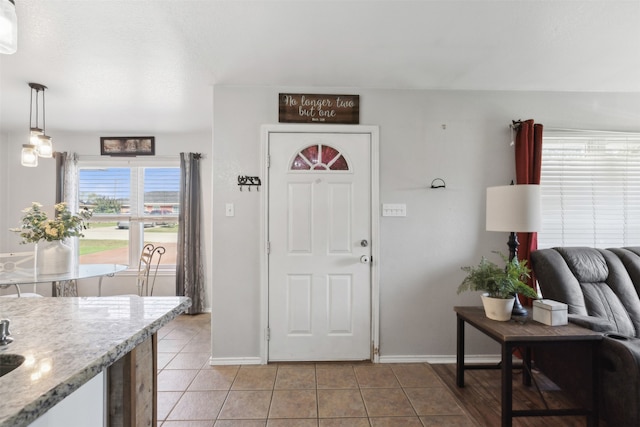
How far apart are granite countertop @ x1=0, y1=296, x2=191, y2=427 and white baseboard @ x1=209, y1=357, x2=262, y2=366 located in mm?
1610

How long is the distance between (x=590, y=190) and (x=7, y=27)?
3.97m

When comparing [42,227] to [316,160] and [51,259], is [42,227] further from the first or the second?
[316,160]

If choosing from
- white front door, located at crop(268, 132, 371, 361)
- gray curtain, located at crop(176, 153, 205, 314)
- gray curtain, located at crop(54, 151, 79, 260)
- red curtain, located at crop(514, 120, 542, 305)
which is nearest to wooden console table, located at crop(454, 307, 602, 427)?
red curtain, located at crop(514, 120, 542, 305)

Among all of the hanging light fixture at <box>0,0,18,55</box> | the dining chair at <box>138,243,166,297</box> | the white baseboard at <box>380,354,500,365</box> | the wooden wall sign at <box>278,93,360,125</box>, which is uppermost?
the wooden wall sign at <box>278,93,360,125</box>

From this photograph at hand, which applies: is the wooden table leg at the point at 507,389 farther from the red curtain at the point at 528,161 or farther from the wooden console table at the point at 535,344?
the red curtain at the point at 528,161

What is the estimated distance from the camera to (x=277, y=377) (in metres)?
2.44

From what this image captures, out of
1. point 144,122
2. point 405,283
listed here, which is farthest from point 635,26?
point 144,122

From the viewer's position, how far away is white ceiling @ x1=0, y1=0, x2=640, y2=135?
5.68 ft

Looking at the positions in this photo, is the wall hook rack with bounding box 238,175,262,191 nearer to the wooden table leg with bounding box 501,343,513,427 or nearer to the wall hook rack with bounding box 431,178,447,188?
the wall hook rack with bounding box 431,178,447,188

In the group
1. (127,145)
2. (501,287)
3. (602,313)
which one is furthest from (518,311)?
(127,145)

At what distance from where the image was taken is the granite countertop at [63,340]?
1.99 ft

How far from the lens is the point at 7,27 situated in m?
0.97

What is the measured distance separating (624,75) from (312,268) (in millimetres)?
3067

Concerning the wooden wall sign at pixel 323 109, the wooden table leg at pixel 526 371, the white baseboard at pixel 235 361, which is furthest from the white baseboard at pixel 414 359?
the wooden wall sign at pixel 323 109
